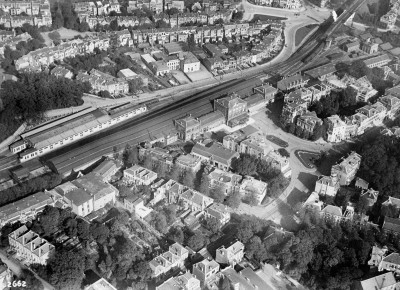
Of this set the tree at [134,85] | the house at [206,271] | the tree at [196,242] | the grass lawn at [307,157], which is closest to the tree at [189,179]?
the tree at [196,242]

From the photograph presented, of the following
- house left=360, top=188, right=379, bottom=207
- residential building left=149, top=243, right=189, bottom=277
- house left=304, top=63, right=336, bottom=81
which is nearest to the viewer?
residential building left=149, top=243, right=189, bottom=277

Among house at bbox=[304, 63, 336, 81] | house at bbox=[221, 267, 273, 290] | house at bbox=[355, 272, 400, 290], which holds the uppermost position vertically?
house at bbox=[304, 63, 336, 81]

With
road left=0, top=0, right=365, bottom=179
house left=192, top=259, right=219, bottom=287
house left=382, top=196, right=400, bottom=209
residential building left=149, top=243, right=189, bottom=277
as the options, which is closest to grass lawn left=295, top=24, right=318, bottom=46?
road left=0, top=0, right=365, bottom=179

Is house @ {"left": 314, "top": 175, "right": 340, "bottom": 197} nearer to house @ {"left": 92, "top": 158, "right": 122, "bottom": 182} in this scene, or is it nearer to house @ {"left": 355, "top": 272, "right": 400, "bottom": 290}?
house @ {"left": 355, "top": 272, "right": 400, "bottom": 290}

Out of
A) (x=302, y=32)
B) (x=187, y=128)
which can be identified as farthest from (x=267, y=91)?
(x=302, y=32)

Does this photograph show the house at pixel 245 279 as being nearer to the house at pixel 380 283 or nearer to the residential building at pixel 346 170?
the house at pixel 380 283

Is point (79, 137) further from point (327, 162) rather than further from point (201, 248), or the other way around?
point (327, 162)

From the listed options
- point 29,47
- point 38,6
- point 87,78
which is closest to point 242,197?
point 87,78
